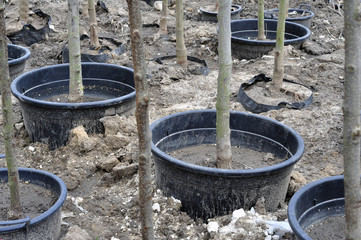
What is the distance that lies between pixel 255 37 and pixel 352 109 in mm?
6971

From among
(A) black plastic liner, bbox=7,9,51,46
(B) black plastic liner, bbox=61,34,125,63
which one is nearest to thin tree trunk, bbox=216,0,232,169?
(B) black plastic liner, bbox=61,34,125,63

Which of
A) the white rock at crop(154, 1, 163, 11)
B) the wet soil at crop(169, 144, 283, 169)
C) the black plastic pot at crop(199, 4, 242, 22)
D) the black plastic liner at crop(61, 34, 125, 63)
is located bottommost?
Answer: the wet soil at crop(169, 144, 283, 169)

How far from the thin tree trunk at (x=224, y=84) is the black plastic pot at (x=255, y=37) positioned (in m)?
4.04

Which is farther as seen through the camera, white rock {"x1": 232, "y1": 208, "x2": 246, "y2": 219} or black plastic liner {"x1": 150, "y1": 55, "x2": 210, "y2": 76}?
black plastic liner {"x1": 150, "y1": 55, "x2": 210, "y2": 76}

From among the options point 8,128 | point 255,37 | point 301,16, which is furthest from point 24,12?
point 8,128

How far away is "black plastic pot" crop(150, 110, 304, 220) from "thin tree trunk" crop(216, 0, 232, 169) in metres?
0.29

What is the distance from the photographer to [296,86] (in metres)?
5.95

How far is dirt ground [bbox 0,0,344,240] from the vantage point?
10.5ft

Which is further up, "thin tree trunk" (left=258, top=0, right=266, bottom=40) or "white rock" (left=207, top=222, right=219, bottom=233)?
"thin tree trunk" (left=258, top=0, right=266, bottom=40)

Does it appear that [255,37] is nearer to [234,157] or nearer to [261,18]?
[261,18]

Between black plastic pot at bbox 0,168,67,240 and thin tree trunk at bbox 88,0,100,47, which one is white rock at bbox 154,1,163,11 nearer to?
thin tree trunk at bbox 88,0,100,47

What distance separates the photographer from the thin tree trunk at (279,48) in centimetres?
541

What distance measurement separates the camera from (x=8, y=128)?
269 cm

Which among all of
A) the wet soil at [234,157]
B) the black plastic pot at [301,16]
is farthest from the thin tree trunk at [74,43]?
the black plastic pot at [301,16]
